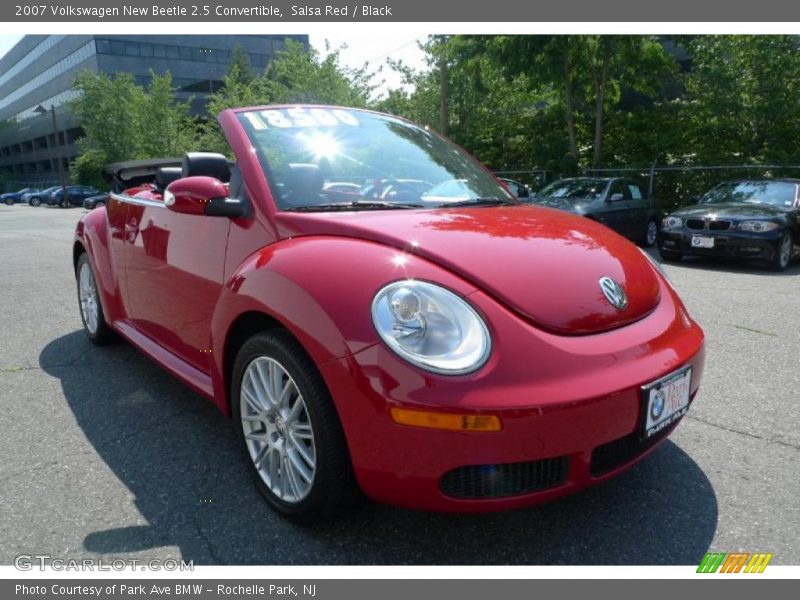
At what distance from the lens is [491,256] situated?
209cm

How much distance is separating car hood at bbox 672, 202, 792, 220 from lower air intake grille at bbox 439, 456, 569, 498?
760cm

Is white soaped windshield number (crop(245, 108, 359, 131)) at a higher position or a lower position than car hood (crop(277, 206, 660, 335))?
higher

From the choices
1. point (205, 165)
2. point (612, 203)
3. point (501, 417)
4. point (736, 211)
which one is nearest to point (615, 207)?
point (612, 203)

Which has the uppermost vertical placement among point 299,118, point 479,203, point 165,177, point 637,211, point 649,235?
point 299,118

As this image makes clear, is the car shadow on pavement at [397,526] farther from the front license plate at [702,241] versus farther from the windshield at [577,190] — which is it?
the windshield at [577,190]

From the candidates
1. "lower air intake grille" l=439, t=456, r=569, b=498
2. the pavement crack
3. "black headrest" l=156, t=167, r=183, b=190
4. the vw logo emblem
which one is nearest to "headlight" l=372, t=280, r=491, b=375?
"lower air intake grille" l=439, t=456, r=569, b=498

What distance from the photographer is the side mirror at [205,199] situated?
2.42 meters

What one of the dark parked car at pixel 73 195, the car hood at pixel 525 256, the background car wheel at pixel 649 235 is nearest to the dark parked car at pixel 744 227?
the background car wheel at pixel 649 235

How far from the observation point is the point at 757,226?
788 centimetres

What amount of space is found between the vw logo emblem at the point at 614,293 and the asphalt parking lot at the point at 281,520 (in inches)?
30.4

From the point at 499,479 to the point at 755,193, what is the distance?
9.09m

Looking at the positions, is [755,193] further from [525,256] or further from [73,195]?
[73,195]

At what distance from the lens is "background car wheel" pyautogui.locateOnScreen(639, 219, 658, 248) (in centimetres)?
1116

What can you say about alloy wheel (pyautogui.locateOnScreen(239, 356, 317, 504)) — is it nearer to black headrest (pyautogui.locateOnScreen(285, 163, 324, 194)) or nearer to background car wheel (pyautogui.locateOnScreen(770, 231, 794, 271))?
black headrest (pyautogui.locateOnScreen(285, 163, 324, 194))
